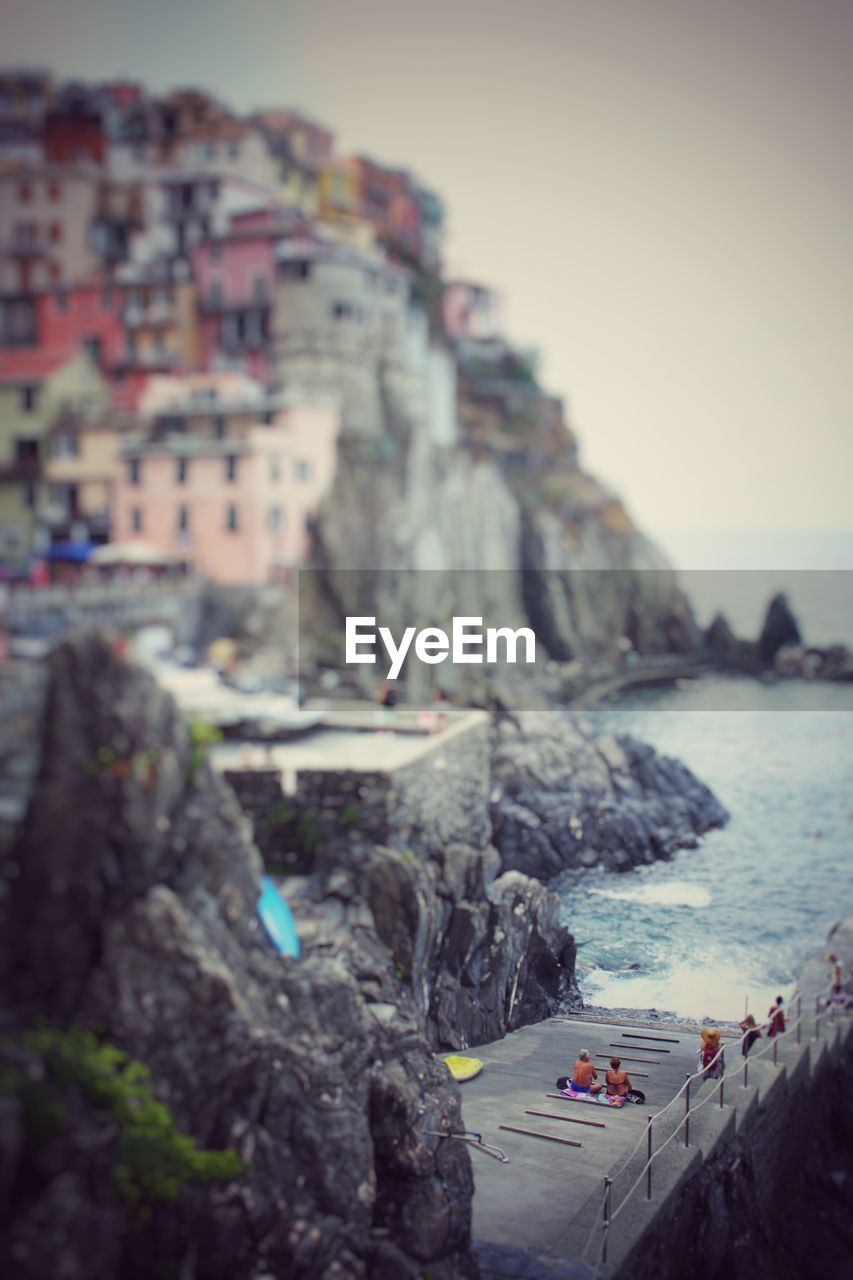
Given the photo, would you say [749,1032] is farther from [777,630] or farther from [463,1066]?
[777,630]

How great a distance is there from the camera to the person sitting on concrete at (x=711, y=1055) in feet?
25.4

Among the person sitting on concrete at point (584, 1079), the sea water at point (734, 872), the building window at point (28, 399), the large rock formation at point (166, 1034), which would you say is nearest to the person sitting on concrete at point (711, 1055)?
the sea water at point (734, 872)

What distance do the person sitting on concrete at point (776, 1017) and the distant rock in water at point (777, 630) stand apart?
270 centimetres

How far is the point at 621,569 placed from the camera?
9562 millimetres

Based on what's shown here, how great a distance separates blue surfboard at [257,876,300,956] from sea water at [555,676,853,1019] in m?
2.46

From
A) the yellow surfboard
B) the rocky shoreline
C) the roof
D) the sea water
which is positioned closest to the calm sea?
the sea water

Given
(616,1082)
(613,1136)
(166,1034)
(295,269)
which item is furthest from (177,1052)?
(295,269)

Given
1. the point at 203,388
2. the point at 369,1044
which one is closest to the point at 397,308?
the point at 203,388

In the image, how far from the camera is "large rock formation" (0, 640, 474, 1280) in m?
4.29

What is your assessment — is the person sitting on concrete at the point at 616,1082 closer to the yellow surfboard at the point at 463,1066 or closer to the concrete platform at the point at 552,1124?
the concrete platform at the point at 552,1124

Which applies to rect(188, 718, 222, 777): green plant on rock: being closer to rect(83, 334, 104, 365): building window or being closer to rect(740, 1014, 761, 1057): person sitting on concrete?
rect(83, 334, 104, 365): building window

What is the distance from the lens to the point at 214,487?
27.2 feet

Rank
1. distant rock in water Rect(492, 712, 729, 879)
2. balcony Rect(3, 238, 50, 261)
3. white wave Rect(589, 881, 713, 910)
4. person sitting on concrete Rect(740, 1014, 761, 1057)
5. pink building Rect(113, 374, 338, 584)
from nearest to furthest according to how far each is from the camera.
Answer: balcony Rect(3, 238, 50, 261) → pink building Rect(113, 374, 338, 584) → person sitting on concrete Rect(740, 1014, 761, 1057) → white wave Rect(589, 881, 713, 910) → distant rock in water Rect(492, 712, 729, 879)

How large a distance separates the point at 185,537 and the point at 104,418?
0.94 m
